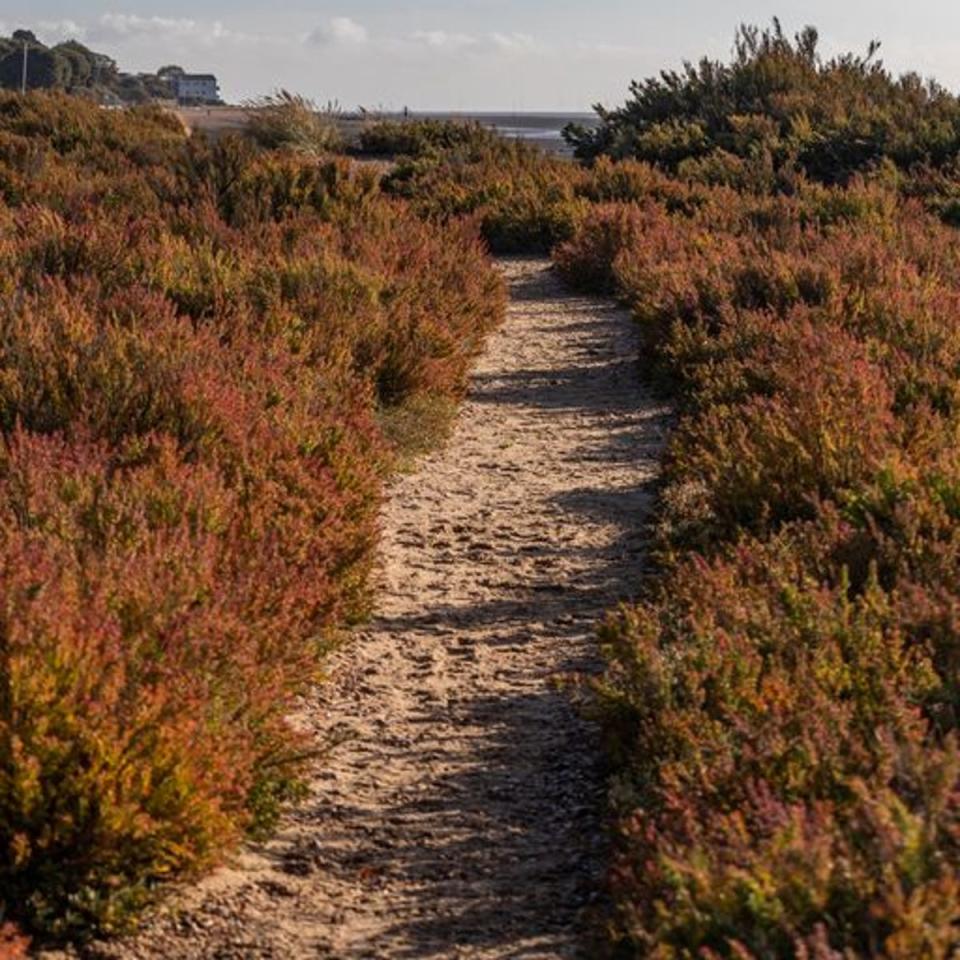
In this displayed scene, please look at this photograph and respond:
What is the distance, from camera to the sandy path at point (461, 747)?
4363mm

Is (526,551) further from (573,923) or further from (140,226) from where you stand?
(140,226)

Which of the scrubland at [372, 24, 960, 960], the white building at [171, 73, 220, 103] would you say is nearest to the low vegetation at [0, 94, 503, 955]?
the scrubland at [372, 24, 960, 960]

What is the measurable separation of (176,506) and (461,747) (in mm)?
1386

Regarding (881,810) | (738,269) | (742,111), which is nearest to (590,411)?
(738,269)

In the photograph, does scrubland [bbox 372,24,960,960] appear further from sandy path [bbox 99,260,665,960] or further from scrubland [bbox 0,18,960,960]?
sandy path [bbox 99,260,665,960]

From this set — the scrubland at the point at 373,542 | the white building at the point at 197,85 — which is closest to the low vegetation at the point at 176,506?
the scrubland at the point at 373,542

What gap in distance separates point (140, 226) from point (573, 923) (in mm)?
9625

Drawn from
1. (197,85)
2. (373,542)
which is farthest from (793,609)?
(197,85)

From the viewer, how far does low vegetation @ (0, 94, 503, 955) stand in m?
4.20

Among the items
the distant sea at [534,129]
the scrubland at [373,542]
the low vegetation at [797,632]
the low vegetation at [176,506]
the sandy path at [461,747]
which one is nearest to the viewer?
the low vegetation at [797,632]

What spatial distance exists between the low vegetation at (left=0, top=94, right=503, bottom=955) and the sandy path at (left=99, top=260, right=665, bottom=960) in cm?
22

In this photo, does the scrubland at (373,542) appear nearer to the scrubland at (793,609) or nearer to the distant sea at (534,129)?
the scrubland at (793,609)

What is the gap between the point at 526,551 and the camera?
8039 millimetres

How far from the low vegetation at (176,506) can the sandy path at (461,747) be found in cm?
22
